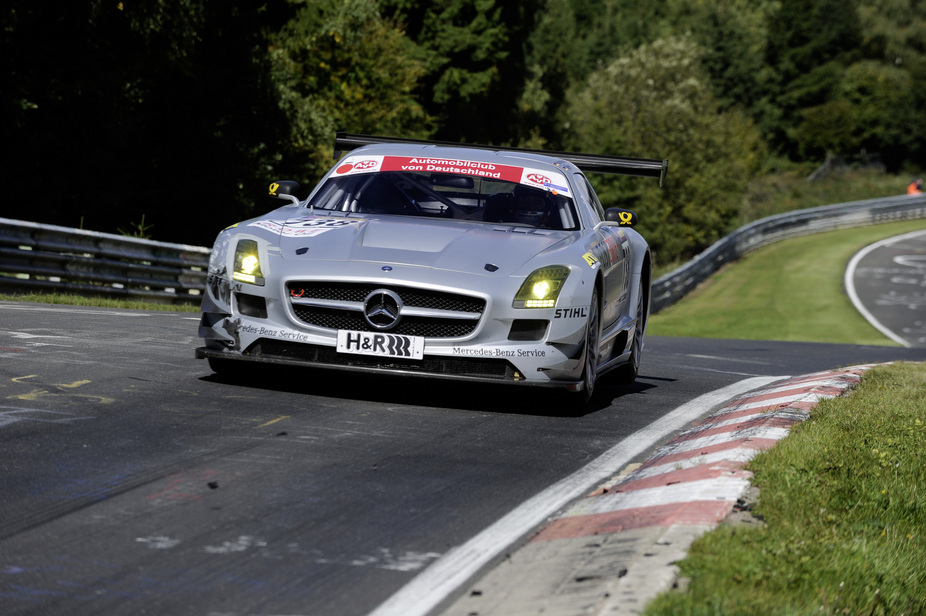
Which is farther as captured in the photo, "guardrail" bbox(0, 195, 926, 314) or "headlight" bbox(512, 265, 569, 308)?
"guardrail" bbox(0, 195, 926, 314)

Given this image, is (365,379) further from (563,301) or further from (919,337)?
(919,337)

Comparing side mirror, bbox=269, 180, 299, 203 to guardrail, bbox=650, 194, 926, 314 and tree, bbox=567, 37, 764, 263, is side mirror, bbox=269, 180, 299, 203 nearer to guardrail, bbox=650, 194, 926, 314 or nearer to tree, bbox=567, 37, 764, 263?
guardrail, bbox=650, 194, 926, 314

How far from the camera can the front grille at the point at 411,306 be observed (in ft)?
23.2

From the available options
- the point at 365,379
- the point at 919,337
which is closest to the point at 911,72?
the point at 919,337

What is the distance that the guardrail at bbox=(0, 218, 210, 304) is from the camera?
51.5ft

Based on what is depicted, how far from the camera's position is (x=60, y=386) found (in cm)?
707

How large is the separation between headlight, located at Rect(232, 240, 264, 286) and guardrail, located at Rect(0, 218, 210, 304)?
29.1ft

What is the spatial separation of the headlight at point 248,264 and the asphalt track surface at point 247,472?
0.65 m

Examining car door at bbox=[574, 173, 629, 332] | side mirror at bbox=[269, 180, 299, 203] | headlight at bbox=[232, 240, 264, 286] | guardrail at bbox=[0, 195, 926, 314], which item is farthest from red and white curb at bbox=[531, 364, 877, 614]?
guardrail at bbox=[0, 195, 926, 314]

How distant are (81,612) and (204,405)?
333cm

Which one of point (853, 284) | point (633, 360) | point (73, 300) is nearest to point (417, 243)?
point (633, 360)

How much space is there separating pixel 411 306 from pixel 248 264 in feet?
3.40

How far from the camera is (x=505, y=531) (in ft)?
15.0

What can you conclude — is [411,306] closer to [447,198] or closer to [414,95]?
[447,198]
